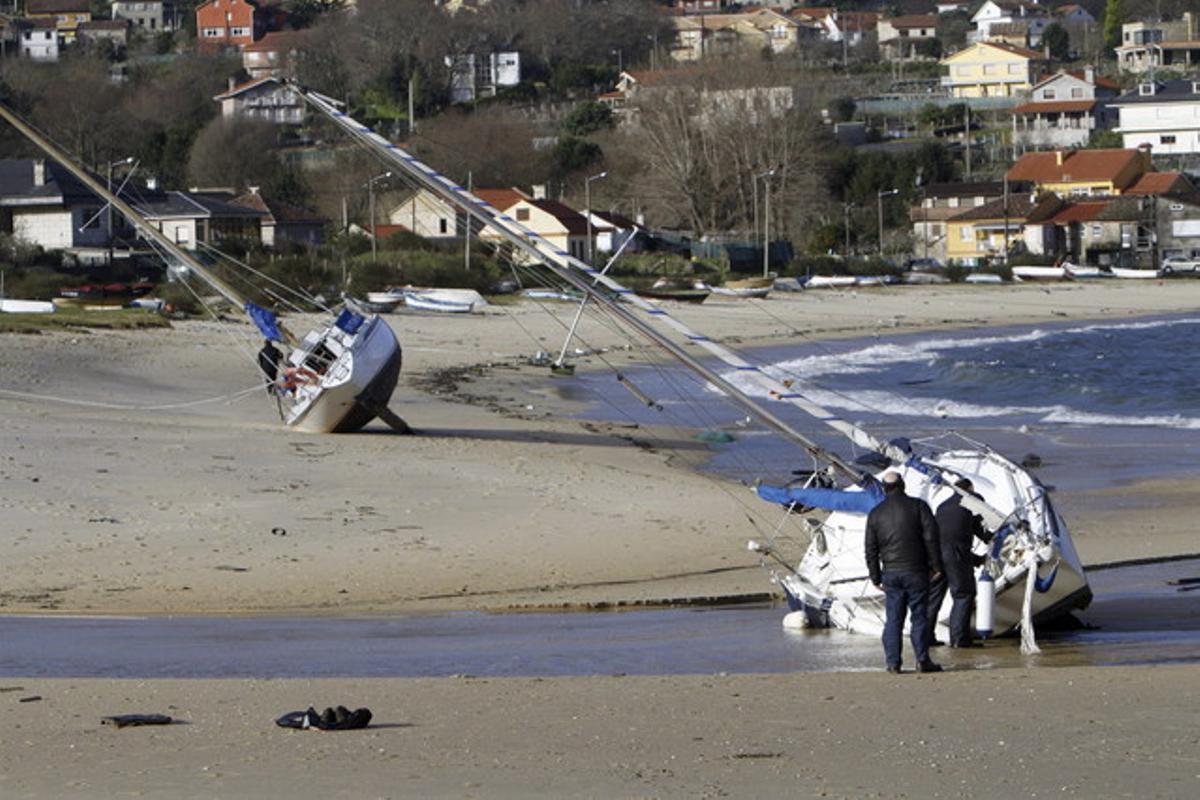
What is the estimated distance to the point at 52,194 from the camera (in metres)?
69.8

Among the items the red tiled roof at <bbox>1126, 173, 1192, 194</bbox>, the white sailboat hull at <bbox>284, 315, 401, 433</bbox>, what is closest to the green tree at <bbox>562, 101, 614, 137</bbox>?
the red tiled roof at <bbox>1126, 173, 1192, 194</bbox>

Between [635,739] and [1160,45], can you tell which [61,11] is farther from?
[635,739]

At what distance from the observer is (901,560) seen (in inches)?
512

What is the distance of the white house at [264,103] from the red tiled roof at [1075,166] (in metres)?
41.0

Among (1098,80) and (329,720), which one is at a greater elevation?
(1098,80)

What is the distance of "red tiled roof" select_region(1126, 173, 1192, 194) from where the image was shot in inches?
3725

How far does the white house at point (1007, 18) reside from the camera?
16262cm

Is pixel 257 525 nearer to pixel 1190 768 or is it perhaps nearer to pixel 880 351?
Answer: pixel 1190 768

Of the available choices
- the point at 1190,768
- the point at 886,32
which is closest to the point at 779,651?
the point at 1190,768

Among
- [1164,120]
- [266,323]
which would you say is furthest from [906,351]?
[1164,120]

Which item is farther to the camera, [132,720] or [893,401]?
[893,401]

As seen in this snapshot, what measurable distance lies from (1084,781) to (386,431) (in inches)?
757

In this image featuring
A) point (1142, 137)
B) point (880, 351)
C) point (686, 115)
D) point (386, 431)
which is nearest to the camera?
point (386, 431)

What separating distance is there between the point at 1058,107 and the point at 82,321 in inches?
3503
